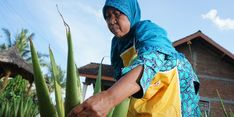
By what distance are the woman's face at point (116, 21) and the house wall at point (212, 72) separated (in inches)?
628

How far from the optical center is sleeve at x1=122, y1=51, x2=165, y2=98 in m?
0.93

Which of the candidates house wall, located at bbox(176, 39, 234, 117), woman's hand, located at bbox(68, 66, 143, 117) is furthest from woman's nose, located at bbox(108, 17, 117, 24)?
house wall, located at bbox(176, 39, 234, 117)

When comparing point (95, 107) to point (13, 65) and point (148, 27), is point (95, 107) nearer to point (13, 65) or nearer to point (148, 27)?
point (148, 27)

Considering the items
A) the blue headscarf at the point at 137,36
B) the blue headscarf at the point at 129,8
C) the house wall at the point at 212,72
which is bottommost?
the house wall at the point at 212,72

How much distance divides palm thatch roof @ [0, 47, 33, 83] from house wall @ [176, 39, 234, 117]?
25.1 ft

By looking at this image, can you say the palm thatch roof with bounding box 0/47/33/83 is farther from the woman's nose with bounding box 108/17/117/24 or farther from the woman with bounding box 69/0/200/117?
the woman's nose with bounding box 108/17/117/24

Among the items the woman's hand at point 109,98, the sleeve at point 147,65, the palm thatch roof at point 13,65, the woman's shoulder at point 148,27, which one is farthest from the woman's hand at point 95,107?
the palm thatch roof at point 13,65

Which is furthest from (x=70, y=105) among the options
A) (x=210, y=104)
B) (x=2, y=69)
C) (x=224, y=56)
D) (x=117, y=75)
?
(x=224, y=56)

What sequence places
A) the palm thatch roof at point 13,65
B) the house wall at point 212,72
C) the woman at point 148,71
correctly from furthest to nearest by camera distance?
the house wall at point 212,72 < the palm thatch roof at point 13,65 < the woman at point 148,71

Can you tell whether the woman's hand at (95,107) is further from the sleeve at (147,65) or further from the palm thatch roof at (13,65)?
the palm thatch roof at (13,65)

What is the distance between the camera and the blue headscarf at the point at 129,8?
138cm

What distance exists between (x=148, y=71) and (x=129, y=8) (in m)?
0.51

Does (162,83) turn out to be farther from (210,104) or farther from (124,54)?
(210,104)

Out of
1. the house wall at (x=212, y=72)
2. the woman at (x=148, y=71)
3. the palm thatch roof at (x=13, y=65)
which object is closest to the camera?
the woman at (x=148, y=71)
